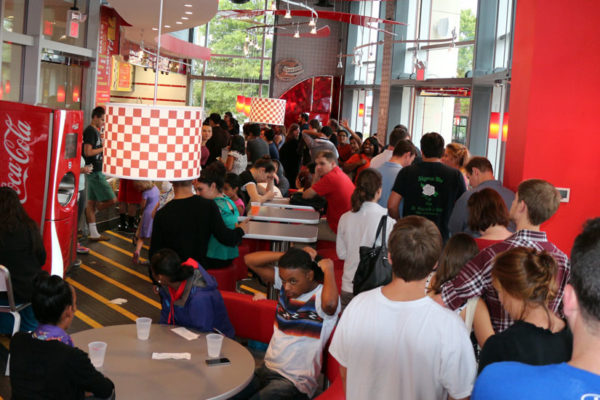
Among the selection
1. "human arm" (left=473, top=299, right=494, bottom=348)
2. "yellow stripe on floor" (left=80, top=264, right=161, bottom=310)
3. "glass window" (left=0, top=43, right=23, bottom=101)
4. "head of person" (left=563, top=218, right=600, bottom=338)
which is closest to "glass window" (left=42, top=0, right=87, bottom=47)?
"glass window" (left=0, top=43, right=23, bottom=101)

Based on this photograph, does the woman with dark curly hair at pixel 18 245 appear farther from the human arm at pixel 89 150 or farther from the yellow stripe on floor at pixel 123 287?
the human arm at pixel 89 150

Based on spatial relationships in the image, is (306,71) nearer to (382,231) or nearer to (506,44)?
(506,44)

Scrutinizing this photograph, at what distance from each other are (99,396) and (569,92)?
162 inches

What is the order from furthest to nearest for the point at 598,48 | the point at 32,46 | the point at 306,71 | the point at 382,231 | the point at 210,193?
the point at 306,71, the point at 32,46, the point at 210,193, the point at 598,48, the point at 382,231

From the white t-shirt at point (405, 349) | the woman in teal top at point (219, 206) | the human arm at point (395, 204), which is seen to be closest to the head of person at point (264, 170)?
the woman in teal top at point (219, 206)

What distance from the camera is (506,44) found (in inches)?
403

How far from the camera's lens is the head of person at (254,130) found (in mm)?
9734

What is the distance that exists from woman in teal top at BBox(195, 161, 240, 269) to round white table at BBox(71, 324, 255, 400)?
150 centimetres

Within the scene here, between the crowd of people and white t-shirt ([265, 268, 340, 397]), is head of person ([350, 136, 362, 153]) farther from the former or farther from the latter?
white t-shirt ([265, 268, 340, 397])

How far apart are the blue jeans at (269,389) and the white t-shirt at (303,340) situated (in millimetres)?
27

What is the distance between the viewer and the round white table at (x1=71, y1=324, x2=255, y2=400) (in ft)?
9.93

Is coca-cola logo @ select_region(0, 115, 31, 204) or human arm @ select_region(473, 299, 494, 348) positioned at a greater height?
coca-cola logo @ select_region(0, 115, 31, 204)

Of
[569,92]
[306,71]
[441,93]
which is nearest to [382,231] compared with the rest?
[569,92]

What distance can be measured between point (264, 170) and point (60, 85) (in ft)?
18.4
